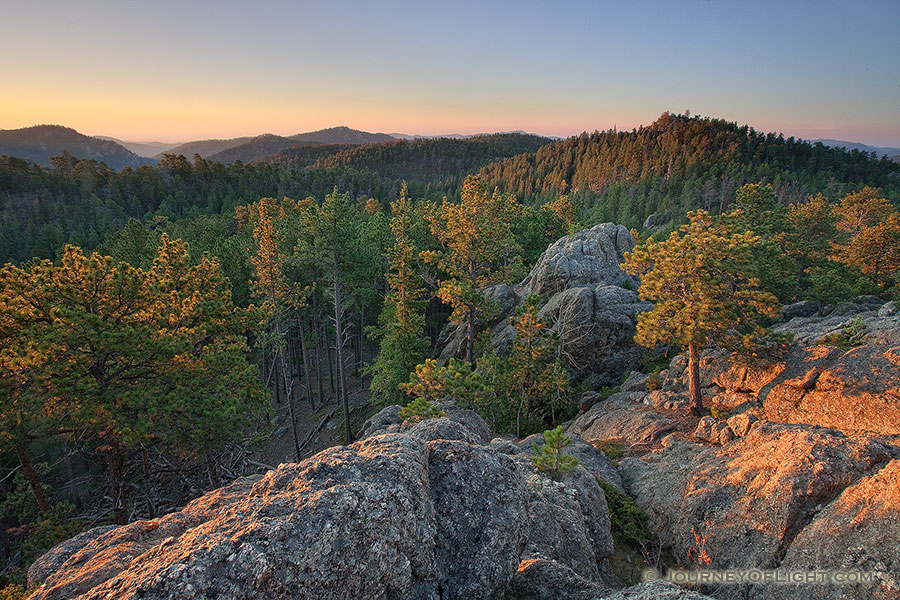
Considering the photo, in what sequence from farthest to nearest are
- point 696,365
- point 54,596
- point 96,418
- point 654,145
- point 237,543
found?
point 654,145, point 696,365, point 96,418, point 54,596, point 237,543

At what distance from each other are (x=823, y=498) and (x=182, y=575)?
36.4ft

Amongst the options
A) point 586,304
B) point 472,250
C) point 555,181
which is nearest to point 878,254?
point 586,304

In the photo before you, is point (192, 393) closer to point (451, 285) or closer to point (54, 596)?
point (54, 596)

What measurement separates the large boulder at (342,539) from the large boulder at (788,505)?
423 centimetres

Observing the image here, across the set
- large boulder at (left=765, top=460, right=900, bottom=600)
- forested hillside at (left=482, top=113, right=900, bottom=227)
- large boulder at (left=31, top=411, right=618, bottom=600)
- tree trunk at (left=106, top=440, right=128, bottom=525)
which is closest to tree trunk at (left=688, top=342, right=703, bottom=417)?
large boulder at (left=765, top=460, right=900, bottom=600)

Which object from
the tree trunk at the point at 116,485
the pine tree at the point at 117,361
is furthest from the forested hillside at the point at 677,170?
the tree trunk at the point at 116,485

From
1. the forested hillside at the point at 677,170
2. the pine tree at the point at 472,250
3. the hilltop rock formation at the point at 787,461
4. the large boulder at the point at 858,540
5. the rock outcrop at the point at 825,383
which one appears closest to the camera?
the large boulder at the point at 858,540

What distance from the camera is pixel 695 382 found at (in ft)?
60.7

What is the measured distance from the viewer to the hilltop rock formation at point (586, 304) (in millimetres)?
27156

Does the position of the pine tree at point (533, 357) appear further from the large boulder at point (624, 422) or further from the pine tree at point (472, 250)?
the pine tree at point (472, 250)

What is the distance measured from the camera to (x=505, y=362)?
21.0 m

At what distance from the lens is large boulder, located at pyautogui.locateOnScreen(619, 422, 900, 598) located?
22.8ft

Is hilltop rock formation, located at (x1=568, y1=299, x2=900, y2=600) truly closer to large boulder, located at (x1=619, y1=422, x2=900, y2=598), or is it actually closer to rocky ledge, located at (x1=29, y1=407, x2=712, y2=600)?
large boulder, located at (x1=619, y1=422, x2=900, y2=598)

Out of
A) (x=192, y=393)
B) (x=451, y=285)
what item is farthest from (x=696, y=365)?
(x=192, y=393)
